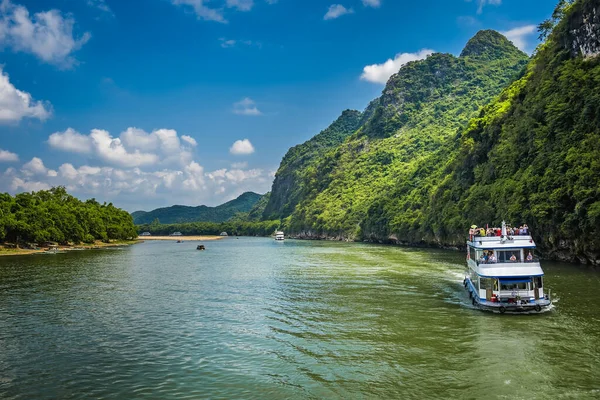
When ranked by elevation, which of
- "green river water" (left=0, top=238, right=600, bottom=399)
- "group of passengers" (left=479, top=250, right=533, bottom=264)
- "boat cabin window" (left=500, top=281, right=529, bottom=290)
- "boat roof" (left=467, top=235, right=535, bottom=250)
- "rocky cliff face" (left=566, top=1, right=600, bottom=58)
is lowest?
"green river water" (left=0, top=238, right=600, bottom=399)

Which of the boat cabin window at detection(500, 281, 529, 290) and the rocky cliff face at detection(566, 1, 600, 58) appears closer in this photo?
the boat cabin window at detection(500, 281, 529, 290)

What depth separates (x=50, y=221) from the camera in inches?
4633

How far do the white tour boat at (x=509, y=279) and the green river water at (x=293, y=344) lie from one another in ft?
3.50

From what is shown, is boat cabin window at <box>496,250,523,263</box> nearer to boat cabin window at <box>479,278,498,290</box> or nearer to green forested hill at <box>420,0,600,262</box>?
boat cabin window at <box>479,278,498,290</box>

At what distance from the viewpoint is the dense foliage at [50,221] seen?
344 feet

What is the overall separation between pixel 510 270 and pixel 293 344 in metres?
17.0

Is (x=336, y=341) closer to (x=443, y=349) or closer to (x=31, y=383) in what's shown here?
(x=443, y=349)

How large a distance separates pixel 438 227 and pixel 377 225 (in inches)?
2166

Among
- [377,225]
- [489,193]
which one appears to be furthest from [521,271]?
[377,225]

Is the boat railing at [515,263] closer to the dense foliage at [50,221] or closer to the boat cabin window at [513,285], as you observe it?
the boat cabin window at [513,285]

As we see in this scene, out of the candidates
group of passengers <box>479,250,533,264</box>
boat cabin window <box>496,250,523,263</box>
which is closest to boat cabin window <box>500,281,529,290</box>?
group of passengers <box>479,250,533,264</box>

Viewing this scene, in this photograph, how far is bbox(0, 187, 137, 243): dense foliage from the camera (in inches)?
4129

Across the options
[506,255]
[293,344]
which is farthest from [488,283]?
[293,344]

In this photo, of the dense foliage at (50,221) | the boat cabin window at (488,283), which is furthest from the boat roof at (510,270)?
the dense foliage at (50,221)
